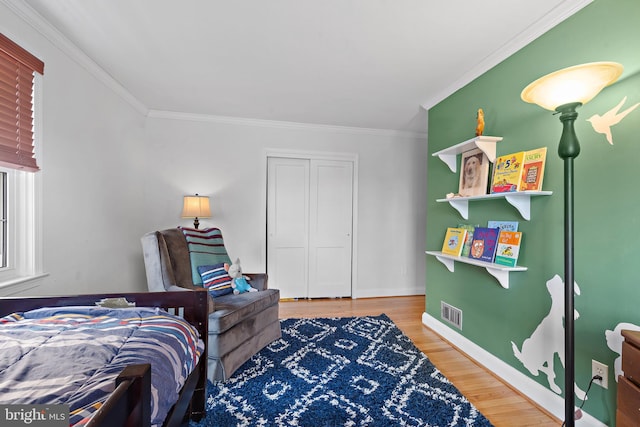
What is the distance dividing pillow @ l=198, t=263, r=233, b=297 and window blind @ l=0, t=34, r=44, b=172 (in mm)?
1340

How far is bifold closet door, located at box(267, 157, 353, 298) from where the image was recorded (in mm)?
3928

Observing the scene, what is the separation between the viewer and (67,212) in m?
2.17

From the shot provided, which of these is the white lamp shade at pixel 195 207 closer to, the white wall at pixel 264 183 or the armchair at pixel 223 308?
the white wall at pixel 264 183

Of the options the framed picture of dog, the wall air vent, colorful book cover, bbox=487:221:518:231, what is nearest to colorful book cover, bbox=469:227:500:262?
colorful book cover, bbox=487:221:518:231

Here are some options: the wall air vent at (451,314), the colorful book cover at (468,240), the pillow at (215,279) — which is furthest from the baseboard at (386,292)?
the pillow at (215,279)

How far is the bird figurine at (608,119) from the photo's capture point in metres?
1.42

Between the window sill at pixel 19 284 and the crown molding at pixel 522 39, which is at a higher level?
the crown molding at pixel 522 39

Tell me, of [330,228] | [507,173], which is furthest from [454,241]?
[330,228]

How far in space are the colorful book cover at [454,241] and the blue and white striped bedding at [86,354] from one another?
83.1 inches

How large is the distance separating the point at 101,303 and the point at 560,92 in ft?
7.68

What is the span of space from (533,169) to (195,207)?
3117 millimetres

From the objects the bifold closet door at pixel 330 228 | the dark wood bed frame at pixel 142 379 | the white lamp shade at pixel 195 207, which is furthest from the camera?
the bifold closet door at pixel 330 228

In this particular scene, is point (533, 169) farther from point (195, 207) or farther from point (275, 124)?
point (195, 207)

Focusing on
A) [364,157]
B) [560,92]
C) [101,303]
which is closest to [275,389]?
[101,303]
